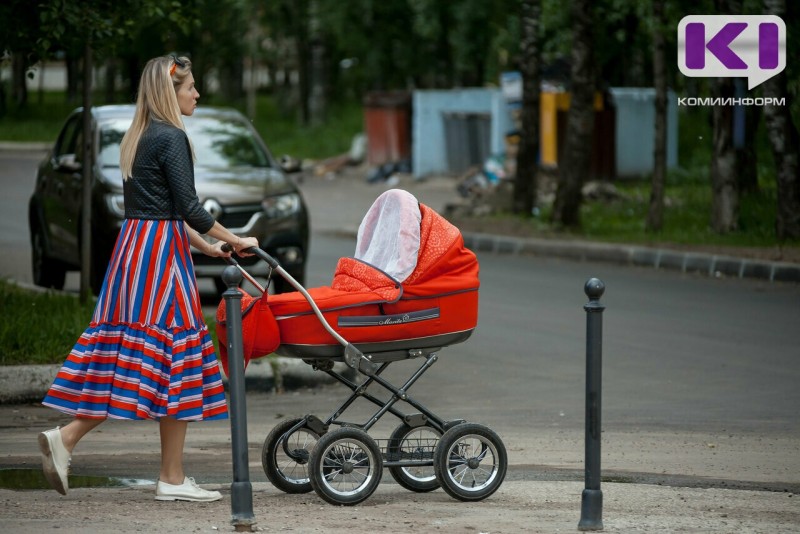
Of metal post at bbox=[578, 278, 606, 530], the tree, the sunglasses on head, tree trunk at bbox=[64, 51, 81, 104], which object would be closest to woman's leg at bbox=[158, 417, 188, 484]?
the sunglasses on head

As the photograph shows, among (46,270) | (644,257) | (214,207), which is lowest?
(644,257)

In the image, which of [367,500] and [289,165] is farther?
[289,165]

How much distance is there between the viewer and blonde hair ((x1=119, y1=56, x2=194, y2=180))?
641 cm

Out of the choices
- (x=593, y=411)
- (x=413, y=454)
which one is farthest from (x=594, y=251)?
(x=593, y=411)

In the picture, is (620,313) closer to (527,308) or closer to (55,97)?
(527,308)

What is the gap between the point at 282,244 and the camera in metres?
13.4

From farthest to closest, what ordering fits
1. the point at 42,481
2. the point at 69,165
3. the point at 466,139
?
the point at 466,139 < the point at 69,165 < the point at 42,481

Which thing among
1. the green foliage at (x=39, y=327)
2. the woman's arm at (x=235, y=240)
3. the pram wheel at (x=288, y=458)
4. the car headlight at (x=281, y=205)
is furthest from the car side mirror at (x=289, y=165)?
the woman's arm at (x=235, y=240)

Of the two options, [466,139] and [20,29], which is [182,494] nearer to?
[20,29]

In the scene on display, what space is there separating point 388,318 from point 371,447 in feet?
1.82

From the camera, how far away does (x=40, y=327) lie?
10.0 m

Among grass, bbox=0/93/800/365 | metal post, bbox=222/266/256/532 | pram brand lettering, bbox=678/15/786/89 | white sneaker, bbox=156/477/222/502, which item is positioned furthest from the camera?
pram brand lettering, bbox=678/15/786/89

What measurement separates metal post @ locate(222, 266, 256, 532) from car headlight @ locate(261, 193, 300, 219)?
7.55 m

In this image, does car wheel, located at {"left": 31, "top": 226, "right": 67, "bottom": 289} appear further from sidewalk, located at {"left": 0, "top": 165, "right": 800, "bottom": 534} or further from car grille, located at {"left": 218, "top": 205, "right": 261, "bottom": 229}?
sidewalk, located at {"left": 0, "top": 165, "right": 800, "bottom": 534}
